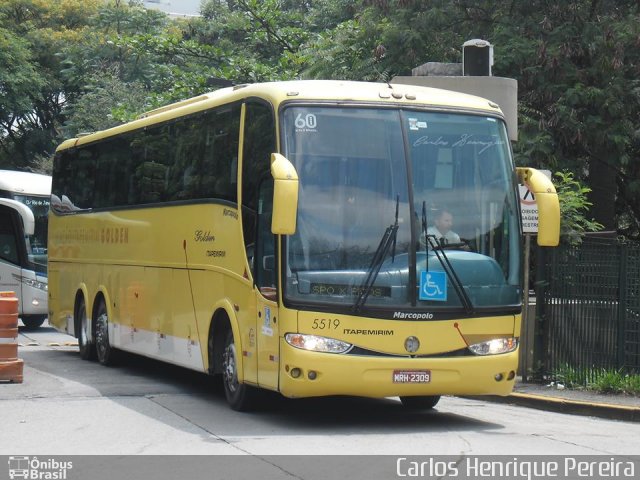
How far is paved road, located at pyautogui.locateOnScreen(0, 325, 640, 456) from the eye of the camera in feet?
33.4

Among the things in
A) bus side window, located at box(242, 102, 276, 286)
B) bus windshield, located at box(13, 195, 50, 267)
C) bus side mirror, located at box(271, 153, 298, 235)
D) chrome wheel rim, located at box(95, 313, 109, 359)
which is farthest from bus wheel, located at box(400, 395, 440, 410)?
bus windshield, located at box(13, 195, 50, 267)

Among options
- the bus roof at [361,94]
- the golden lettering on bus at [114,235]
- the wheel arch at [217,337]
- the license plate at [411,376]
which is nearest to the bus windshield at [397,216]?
the bus roof at [361,94]

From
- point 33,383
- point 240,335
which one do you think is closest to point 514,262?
point 240,335

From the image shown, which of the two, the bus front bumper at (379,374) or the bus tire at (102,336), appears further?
the bus tire at (102,336)

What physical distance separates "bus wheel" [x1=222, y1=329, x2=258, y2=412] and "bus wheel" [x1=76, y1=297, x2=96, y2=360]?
6526 millimetres

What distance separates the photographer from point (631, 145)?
2358cm

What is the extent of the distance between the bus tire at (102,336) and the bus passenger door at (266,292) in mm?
6923

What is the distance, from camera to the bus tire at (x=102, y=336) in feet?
60.1

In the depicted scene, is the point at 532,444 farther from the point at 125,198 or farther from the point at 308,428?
the point at 125,198

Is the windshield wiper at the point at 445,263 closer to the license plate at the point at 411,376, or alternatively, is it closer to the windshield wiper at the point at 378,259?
the windshield wiper at the point at 378,259

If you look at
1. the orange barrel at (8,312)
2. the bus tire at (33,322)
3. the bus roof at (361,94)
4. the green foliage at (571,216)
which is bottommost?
the bus tire at (33,322)

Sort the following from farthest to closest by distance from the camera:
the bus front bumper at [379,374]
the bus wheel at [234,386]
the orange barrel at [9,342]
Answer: the orange barrel at [9,342], the bus wheel at [234,386], the bus front bumper at [379,374]

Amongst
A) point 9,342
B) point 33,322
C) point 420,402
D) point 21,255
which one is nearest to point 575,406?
point 420,402

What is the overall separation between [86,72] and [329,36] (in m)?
23.1
